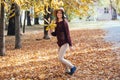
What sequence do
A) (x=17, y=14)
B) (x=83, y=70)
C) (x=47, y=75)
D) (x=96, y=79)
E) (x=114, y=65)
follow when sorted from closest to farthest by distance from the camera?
(x=96, y=79) < (x=47, y=75) < (x=83, y=70) < (x=114, y=65) < (x=17, y=14)

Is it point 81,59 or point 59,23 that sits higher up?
point 59,23

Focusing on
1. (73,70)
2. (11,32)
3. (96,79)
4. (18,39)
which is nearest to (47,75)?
(73,70)

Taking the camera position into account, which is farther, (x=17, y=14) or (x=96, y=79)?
(x=17, y=14)

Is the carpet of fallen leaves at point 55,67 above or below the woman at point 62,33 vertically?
below

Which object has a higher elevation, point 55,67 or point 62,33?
point 62,33

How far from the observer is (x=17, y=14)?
17172 mm

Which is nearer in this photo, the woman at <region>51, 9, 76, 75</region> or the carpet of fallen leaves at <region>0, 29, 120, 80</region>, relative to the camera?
the woman at <region>51, 9, 76, 75</region>

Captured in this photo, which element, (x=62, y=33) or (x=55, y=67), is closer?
(x=62, y=33)

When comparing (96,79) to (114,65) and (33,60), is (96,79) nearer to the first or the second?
(114,65)

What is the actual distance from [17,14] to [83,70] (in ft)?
25.1

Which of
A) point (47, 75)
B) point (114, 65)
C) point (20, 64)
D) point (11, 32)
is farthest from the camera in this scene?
point (11, 32)

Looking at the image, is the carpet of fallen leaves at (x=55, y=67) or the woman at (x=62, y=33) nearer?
the woman at (x=62, y=33)

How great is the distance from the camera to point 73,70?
968 centimetres

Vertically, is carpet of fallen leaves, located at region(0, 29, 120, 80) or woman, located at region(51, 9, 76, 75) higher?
woman, located at region(51, 9, 76, 75)
